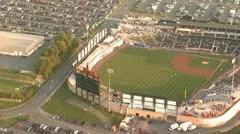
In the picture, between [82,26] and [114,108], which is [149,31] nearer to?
[82,26]

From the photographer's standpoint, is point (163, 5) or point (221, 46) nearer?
point (221, 46)

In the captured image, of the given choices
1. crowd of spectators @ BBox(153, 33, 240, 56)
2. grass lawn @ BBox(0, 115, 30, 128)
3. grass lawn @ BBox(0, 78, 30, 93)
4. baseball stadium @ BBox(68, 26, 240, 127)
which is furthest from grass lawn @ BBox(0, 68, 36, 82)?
crowd of spectators @ BBox(153, 33, 240, 56)

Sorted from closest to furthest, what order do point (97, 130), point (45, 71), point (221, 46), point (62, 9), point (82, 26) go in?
1. point (97, 130)
2. point (45, 71)
3. point (221, 46)
4. point (82, 26)
5. point (62, 9)

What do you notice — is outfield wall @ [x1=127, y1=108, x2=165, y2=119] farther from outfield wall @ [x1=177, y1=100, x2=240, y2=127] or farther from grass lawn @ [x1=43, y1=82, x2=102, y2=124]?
grass lawn @ [x1=43, y1=82, x2=102, y2=124]

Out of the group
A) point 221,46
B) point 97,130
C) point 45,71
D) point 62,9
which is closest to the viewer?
point 97,130

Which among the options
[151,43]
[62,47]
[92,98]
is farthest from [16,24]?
[92,98]

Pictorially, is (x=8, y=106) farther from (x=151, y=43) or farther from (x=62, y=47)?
(x=151, y=43)
